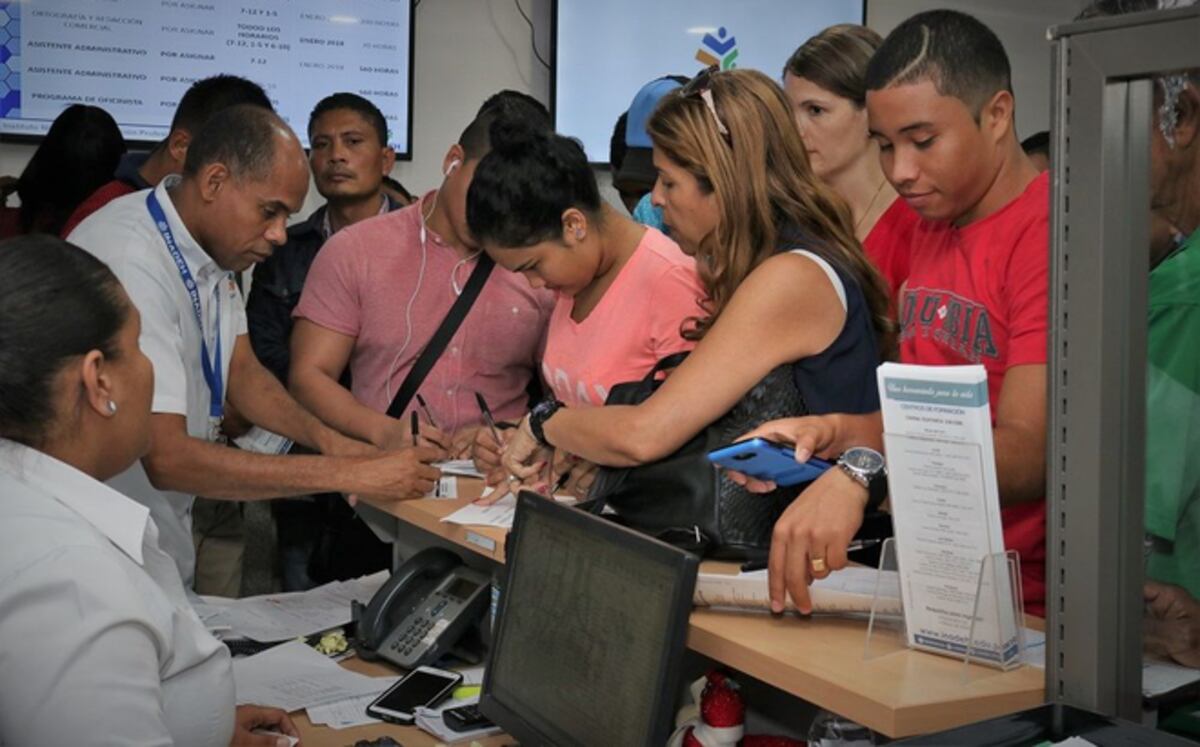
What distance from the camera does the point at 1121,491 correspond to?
1.31 metres

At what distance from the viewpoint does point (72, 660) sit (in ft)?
4.92

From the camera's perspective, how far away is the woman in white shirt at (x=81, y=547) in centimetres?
150

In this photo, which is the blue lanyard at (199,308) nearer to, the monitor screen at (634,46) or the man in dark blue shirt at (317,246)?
the man in dark blue shirt at (317,246)

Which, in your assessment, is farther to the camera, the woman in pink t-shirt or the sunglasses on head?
the woman in pink t-shirt

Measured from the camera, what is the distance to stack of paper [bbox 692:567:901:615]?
1694 mm

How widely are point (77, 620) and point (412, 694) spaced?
2.88 feet

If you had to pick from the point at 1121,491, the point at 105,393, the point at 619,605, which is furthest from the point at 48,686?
the point at 1121,491

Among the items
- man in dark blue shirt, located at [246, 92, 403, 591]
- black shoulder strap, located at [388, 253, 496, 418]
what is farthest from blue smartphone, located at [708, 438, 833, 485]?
man in dark blue shirt, located at [246, 92, 403, 591]

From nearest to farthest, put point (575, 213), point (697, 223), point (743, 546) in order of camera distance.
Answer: point (743, 546), point (697, 223), point (575, 213)

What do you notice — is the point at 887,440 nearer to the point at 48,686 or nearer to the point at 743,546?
the point at 743,546

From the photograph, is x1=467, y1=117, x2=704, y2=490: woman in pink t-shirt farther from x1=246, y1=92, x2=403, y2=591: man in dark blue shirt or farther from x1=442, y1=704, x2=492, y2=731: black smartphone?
x1=246, y1=92, x2=403, y2=591: man in dark blue shirt

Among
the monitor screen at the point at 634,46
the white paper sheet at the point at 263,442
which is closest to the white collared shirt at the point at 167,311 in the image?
the white paper sheet at the point at 263,442

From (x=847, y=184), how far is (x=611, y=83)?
8.69ft

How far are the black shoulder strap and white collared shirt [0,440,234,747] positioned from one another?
1580mm
